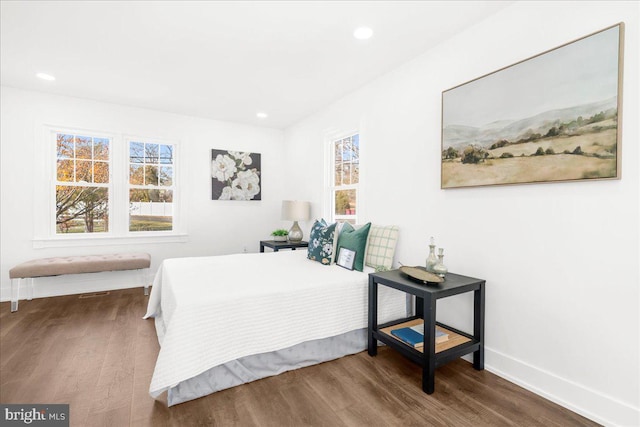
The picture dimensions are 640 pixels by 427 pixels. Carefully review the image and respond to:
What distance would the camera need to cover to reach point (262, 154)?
17.3 feet

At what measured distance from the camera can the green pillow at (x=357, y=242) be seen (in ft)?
9.15

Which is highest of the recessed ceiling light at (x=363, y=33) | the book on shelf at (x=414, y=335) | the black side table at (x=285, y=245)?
the recessed ceiling light at (x=363, y=33)

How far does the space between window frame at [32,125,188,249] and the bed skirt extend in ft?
10.2

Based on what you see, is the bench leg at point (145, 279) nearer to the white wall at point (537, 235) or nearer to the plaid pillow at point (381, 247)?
the plaid pillow at point (381, 247)

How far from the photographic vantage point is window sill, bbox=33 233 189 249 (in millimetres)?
3881

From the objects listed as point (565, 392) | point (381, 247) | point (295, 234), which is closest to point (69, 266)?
point (295, 234)

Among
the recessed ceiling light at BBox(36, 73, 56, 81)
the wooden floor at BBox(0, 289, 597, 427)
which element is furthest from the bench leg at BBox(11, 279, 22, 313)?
the recessed ceiling light at BBox(36, 73, 56, 81)

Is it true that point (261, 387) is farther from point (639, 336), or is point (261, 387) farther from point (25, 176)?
point (25, 176)

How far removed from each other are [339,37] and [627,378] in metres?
2.82

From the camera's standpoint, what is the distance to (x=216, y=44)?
2623 millimetres

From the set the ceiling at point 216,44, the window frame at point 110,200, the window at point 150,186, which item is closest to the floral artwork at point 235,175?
the window frame at point 110,200

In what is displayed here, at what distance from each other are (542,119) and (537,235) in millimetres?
710

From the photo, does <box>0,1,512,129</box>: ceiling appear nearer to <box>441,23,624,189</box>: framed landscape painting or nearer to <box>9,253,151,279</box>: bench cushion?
<box>441,23,624,189</box>: framed landscape painting

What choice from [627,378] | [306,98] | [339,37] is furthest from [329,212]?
[627,378]
